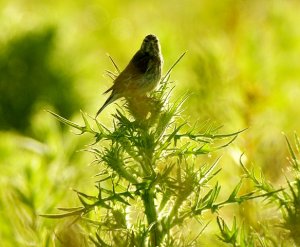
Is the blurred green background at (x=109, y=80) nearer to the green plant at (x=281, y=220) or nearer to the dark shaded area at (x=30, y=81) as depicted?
the dark shaded area at (x=30, y=81)

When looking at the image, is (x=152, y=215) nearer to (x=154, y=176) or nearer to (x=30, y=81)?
(x=154, y=176)

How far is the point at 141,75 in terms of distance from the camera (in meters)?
1.81

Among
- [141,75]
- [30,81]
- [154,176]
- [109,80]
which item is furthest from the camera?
[30,81]

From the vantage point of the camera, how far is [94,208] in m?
1.39

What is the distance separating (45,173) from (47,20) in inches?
115

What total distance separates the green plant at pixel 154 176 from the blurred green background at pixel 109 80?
8.0 inches

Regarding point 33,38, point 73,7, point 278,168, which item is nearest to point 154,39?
point 278,168

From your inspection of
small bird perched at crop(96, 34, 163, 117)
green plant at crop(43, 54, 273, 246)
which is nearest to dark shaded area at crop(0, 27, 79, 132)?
small bird perched at crop(96, 34, 163, 117)

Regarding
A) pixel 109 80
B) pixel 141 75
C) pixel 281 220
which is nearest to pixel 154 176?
pixel 281 220

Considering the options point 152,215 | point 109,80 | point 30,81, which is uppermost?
point 30,81

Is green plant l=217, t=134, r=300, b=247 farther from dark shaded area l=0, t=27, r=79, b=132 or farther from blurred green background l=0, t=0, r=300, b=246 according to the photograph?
dark shaded area l=0, t=27, r=79, b=132

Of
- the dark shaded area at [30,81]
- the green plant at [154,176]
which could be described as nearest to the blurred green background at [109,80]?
the dark shaded area at [30,81]

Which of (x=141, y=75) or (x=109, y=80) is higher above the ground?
(x=109, y=80)

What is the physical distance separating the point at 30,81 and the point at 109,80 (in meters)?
1.54
